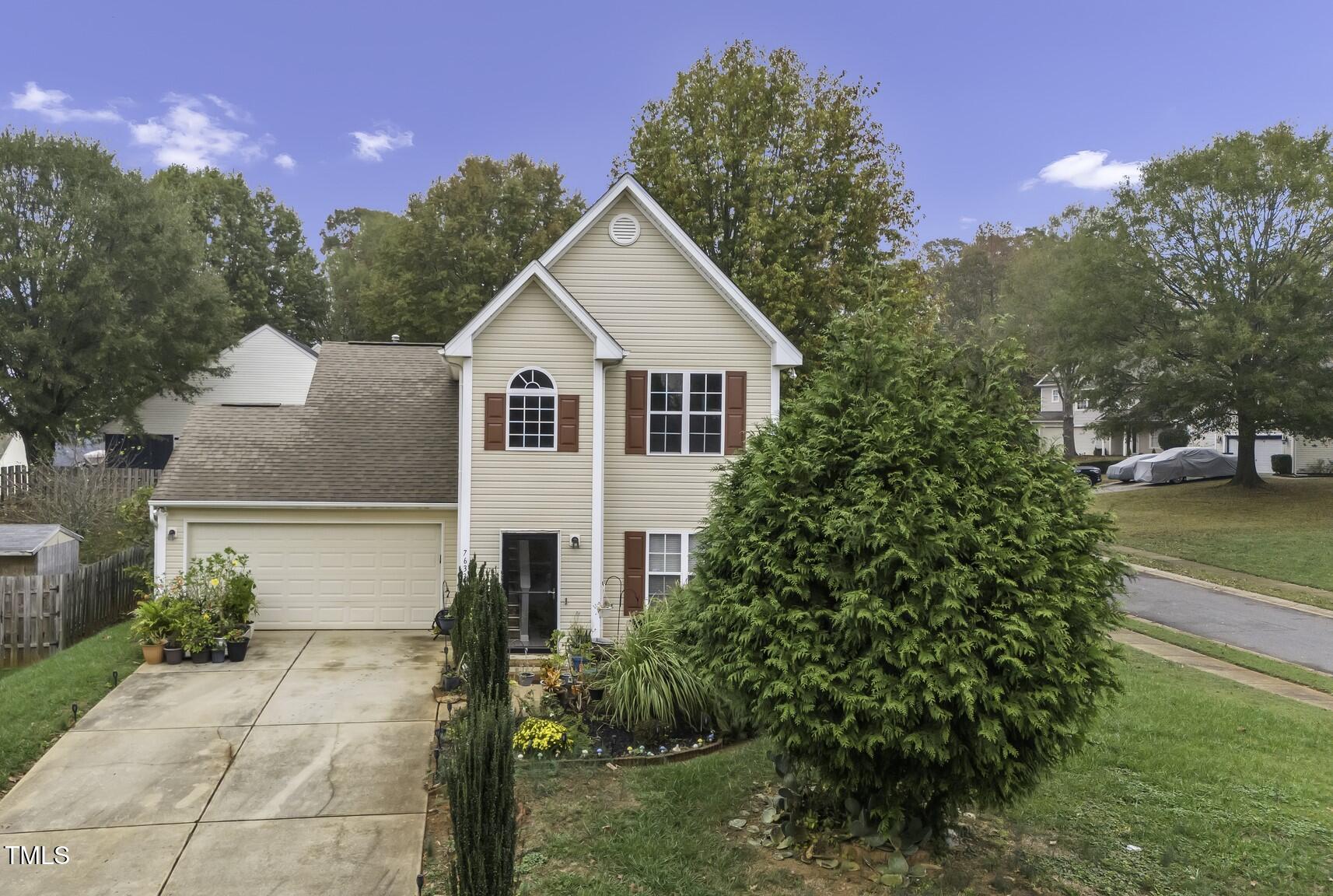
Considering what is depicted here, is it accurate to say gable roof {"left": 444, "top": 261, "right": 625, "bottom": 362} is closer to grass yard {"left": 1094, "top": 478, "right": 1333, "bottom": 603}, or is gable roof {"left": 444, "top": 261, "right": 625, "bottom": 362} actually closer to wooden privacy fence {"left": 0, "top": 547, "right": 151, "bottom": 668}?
wooden privacy fence {"left": 0, "top": 547, "right": 151, "bottom": 668}

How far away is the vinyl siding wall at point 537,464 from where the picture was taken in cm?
1299

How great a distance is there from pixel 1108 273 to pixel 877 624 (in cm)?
3120

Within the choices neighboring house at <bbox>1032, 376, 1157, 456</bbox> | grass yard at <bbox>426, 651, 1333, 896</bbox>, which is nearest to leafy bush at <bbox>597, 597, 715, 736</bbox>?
grass yard at <bbox>426, 651, 1333, 896</bbox>

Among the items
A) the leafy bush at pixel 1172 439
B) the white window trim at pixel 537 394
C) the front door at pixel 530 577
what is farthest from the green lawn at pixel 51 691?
the leafy bush at pixel 1172 439

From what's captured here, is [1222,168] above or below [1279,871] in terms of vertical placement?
above

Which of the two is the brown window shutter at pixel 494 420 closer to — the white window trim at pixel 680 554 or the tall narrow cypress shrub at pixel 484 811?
the white window trim at pixel 680 554

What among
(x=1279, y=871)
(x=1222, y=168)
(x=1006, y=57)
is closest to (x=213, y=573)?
(x=1279, y=871)

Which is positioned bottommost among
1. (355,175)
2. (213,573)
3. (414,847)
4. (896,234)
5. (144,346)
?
(414,847)

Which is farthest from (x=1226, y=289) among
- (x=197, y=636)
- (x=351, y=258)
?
(x=351, y=258)

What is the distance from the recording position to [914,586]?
5.39m

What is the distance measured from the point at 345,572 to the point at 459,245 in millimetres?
22824

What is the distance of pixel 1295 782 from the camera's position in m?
7.79

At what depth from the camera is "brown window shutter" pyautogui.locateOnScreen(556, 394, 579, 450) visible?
13.1 m

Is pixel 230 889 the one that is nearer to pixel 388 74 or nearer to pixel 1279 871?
pixel 1279 871
